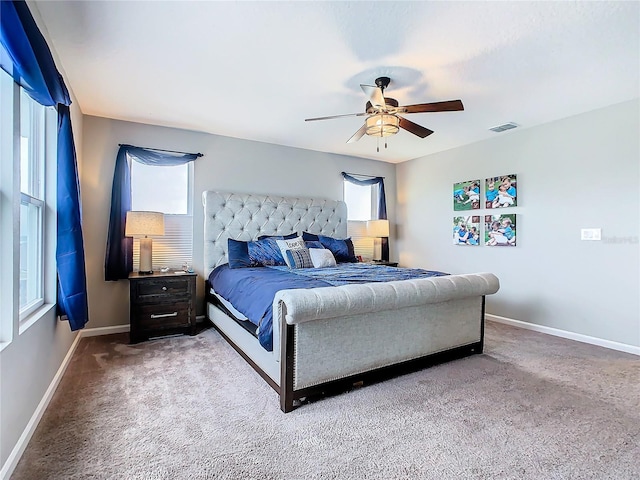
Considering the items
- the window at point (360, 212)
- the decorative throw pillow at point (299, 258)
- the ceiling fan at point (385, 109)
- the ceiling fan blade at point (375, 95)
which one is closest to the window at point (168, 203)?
the decorative throw pillow at point (299, 258)

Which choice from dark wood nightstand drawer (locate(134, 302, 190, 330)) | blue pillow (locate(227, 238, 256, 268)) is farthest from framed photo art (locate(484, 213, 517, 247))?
dark wood nightstand drawer (locate(134, 302, 190, 330))

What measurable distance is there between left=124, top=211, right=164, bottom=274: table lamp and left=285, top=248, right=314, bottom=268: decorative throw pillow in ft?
4.70

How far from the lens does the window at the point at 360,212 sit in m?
5.72

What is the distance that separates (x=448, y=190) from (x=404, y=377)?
3.32 metres

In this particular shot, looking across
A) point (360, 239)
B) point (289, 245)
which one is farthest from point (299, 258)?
point (360, 239)

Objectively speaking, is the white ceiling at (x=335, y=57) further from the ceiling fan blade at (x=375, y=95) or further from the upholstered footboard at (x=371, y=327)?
the upholstered footboard at (x=371, y=327)

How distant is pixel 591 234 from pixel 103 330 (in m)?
5.44

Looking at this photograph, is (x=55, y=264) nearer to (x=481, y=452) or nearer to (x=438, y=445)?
(x=438, y=445)

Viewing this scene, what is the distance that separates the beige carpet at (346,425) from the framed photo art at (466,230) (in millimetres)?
2082

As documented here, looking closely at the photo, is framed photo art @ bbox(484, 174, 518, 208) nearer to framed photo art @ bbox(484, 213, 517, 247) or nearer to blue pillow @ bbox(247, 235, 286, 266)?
framed photo art @ bbox(484, 213, 517, 247)

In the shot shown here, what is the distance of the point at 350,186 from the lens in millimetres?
5715

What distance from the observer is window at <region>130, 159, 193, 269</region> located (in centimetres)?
411

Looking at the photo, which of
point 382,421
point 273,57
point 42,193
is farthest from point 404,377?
point 42,193

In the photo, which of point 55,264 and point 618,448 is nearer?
point 618,448
